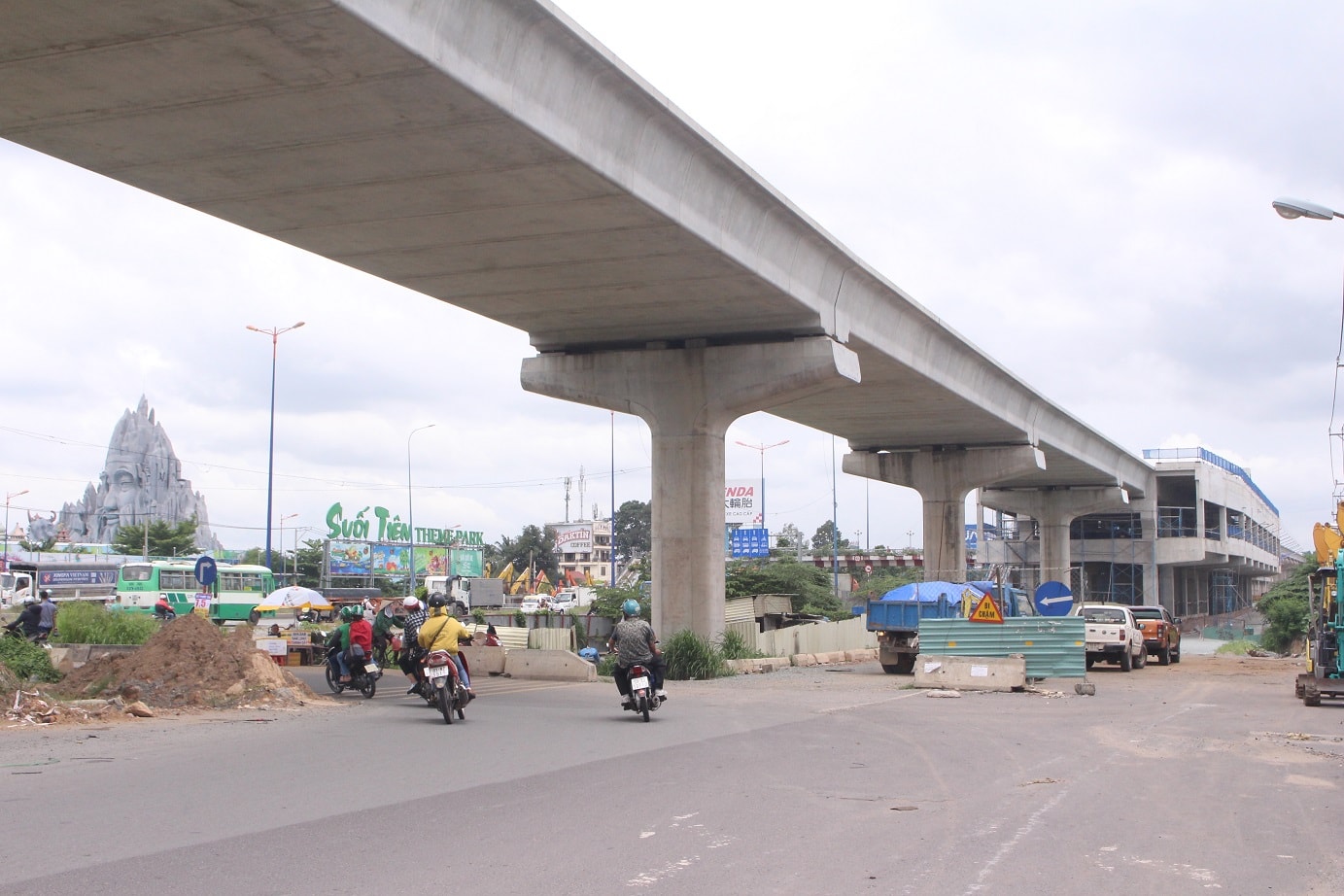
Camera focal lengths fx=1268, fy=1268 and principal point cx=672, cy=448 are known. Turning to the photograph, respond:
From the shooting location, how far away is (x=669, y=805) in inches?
369

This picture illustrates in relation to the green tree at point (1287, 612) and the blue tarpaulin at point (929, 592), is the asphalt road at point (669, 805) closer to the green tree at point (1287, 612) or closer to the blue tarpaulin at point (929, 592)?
the blue tarpaulin at point (929, 592)

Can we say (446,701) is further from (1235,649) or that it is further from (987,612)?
(1235,649)

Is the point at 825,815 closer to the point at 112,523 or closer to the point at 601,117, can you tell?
the point at 601,117

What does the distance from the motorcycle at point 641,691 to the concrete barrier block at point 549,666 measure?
801cm

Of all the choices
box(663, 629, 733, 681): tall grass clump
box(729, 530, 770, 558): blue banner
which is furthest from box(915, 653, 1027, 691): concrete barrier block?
box(729, 530, 770, 558): blue banner

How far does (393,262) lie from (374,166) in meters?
5.22

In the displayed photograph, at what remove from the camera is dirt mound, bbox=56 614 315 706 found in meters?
17.1

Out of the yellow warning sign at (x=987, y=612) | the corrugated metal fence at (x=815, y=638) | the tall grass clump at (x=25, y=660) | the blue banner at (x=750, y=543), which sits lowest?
the corrugated metal fence at (x=815, y=638)

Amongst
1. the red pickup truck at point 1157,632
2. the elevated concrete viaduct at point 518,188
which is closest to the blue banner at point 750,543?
the red pickup truck at point 1157,632

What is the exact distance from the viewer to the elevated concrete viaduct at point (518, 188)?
12.9m

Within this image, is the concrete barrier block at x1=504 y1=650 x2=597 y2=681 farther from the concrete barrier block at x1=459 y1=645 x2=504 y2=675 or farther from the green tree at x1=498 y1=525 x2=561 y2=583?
the green tree at x1=498 y1=525 x2=561 y2=583

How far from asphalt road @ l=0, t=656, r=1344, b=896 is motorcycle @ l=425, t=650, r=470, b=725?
279mm

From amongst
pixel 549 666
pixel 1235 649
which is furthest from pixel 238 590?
pixel 1235 649

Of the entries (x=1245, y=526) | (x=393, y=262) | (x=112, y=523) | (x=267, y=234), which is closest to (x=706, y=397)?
(x=393, y=262)
